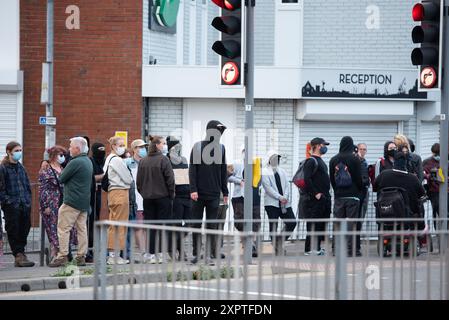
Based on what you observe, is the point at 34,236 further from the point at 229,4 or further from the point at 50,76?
the point at 229,4

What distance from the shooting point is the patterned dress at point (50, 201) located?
1611 centimetres

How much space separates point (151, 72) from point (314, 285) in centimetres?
1415

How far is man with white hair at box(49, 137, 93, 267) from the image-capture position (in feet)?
50.9

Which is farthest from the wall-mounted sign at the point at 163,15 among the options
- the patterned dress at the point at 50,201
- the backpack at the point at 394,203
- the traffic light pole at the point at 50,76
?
the backpack at the point at 394,203

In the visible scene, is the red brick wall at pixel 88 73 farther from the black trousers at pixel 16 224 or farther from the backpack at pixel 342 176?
the black trousers at pixel 16 224

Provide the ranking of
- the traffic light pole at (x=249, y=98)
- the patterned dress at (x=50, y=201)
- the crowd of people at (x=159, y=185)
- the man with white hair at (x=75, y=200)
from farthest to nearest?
1. the patterned dress at (x=50, y=201)
2. the crowd of people at (x=159, y=185)
3. the man with white hair at (x=75, y=200)
4. the traffic light pole at (x=249, y=98)

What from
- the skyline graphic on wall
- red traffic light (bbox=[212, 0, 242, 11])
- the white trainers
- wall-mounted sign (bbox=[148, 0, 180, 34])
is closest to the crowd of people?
red traffic light (bbox=[212, 0, 242, 11])

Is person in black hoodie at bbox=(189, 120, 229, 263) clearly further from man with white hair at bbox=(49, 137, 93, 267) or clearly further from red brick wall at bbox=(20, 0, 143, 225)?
red brick wall at bbox=(20, 0, 143, 225)

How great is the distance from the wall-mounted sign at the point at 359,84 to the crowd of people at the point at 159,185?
2681mm

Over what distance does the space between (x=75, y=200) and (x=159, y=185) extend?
1278 millimetres

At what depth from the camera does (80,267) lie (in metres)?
15.2

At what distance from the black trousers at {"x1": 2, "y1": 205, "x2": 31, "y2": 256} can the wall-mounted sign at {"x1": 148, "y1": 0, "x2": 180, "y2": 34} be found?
669cm

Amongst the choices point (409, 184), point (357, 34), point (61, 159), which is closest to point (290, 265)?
point (61, 159)

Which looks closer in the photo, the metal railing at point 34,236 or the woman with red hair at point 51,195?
the woman with red hair at point 51,195
